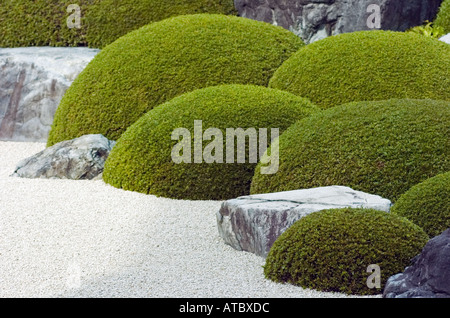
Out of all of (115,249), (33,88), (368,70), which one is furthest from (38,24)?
(115,249)

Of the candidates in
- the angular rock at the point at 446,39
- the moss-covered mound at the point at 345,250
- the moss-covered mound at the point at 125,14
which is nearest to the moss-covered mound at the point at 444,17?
the angular rock at the point at 446,39

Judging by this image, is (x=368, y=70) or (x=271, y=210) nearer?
(x=271, y=210)

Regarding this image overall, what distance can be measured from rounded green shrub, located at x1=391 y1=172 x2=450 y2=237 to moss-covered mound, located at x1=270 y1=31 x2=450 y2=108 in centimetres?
260

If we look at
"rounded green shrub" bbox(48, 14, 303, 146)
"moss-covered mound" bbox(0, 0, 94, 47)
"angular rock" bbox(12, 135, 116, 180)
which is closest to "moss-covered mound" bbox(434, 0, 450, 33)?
"rounded green shrub" bbox(48, 14, 303, 146)

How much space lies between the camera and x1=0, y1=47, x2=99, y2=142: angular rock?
31.5ft

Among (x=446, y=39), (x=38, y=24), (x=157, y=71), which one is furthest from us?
(x=38, y=24)

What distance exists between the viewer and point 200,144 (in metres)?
6.32

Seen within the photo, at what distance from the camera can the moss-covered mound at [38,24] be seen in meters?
10.9

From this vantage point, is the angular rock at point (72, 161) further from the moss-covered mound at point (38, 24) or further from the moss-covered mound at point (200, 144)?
the moss-covered mound at point (38, 24)

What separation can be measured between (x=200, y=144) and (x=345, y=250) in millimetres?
2556

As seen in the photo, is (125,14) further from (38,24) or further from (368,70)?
(368,70)

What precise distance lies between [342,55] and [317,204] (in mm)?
3369

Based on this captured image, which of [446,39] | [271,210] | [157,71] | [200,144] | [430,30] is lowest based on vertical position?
[271,210]

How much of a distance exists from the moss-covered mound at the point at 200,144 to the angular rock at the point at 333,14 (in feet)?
11.1
